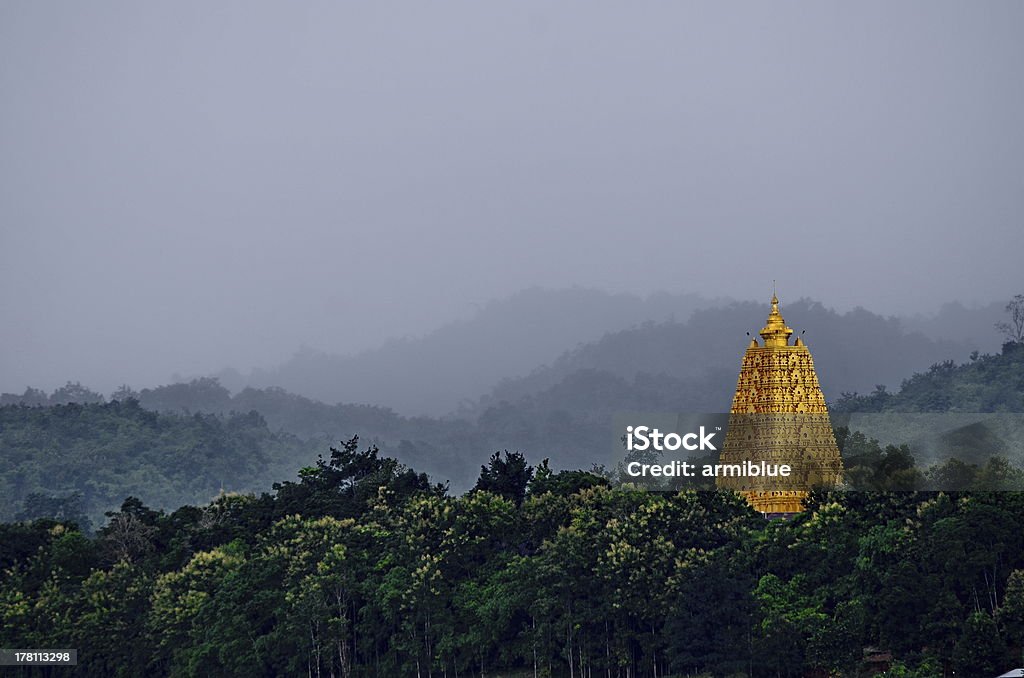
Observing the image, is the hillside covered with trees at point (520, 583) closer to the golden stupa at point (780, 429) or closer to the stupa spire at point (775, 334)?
the golden stupa at point (780, 429)

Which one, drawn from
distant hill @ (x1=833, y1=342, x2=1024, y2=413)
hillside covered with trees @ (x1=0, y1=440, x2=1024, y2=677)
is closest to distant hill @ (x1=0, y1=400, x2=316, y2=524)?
distant hill @ (x1=833, y1=342, x2=1024, y2=413)

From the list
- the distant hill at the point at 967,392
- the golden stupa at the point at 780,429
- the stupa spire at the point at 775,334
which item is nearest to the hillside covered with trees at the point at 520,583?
the golden stupa at the point at 780,429

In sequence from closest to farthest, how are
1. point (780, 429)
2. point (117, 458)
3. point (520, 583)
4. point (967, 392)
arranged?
point (520, 583)
point (780, 429)
point (967, 392)
point (117, 458)

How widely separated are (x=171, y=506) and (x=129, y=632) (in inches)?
2751

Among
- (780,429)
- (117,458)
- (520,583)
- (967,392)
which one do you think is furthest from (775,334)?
(117,458)

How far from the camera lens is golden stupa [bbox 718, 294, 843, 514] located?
53.4 m

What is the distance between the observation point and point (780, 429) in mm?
54312

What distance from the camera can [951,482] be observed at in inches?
1816

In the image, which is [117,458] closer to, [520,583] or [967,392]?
[967,392]

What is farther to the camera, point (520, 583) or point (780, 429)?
point (780, 429)

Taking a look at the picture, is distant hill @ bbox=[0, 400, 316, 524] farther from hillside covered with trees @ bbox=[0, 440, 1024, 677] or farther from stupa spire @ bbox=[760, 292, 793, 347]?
stupa spire @ bbox=[760, 292, 793, 347]

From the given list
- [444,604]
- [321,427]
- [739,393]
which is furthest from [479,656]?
[321,427]

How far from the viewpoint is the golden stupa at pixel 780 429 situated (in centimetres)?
5341

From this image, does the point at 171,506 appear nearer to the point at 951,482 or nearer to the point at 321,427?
the point at 321,427
